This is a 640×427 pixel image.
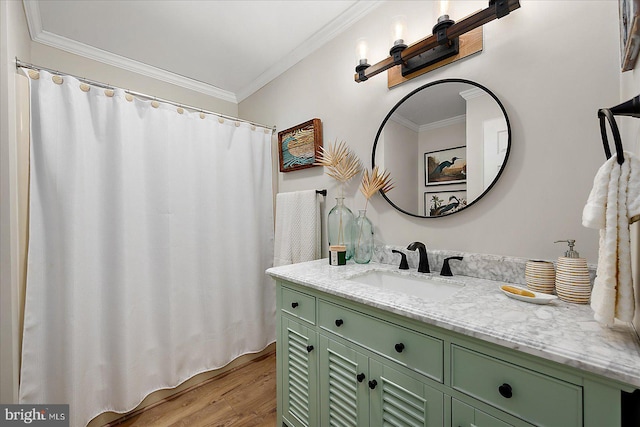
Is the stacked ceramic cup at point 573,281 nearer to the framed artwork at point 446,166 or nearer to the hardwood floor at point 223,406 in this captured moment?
the framed artwork at point 446,166

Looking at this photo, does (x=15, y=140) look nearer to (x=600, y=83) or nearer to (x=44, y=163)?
(x=44, y=163)

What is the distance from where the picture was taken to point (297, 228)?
6.61 feet

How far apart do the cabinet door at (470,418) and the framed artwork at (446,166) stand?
92cm

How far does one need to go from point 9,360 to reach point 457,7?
2573 mm

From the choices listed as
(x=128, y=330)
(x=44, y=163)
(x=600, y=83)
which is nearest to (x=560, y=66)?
(x=600, y=83)

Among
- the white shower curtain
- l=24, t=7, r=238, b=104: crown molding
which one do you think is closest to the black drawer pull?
the white shower curtain

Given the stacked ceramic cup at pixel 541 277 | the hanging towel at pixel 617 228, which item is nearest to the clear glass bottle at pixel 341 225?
the stacked ceramic cup at pixel 541 277

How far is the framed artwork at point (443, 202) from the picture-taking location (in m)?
1.28

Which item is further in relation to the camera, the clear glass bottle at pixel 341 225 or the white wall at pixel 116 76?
the white wall at pixel 116 76

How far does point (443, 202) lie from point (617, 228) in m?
0.75

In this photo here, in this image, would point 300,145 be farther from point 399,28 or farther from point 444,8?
point 444,8

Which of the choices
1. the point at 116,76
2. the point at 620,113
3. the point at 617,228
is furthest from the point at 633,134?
the point at 116,76

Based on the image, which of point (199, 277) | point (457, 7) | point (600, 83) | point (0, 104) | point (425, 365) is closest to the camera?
point (425, 365)

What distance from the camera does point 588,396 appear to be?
0.58 meters
